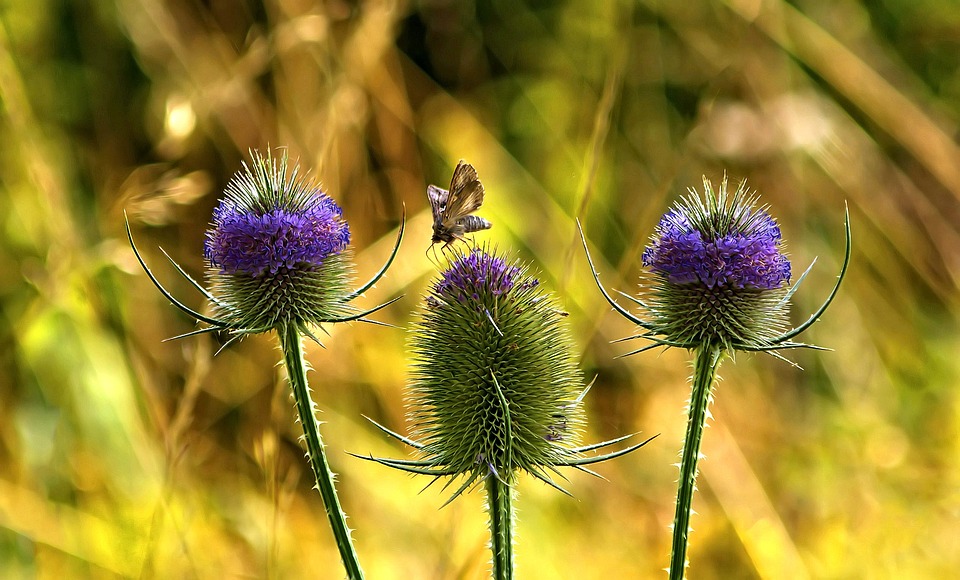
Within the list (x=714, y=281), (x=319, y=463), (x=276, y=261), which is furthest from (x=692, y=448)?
(x=276, y=261)

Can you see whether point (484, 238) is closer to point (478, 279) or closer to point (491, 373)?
point (478, 279)

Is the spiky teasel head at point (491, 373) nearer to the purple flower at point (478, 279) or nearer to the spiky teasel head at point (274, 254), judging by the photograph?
the purple flower at point (478, 279)

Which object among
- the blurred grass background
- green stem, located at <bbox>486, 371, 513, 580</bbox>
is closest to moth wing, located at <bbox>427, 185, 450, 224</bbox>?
green stem, located at <bbox>486, 371, 513, 580</bbox>

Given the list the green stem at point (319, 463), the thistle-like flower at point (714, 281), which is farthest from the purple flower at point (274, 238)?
the thistle-like flower at point (714, 281)

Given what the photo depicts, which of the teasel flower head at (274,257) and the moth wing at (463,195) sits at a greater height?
the moth wing at (463,195)

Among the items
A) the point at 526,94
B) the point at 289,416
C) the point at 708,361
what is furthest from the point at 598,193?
the point at 708,361

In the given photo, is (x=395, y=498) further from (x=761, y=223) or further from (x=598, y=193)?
(x=761, y=223)
